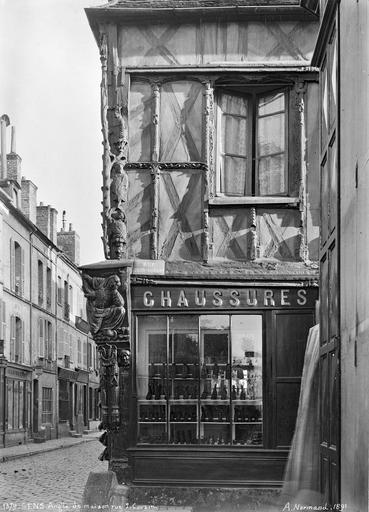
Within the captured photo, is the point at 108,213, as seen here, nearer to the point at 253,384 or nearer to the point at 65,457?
Answer: the point at 253,384

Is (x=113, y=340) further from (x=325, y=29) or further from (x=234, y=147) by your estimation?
(x=325, y=29)

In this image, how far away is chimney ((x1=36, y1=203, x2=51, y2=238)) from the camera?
37594 mm

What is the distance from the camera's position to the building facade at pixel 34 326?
93.5ft

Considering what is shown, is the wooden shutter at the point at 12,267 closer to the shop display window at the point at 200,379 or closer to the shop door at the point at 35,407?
the shop door at the point at 35,407

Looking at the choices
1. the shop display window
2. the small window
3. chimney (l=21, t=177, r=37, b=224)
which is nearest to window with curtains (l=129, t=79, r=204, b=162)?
the shop display window

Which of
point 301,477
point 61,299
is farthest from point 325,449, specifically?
point 61,299

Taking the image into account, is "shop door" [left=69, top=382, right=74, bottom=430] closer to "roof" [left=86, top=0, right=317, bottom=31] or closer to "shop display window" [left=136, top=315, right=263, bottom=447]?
"shop display window" [left=136, top=315, right=263, bottom=447]

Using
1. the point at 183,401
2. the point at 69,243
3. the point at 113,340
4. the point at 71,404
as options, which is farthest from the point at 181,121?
the point at 69,243

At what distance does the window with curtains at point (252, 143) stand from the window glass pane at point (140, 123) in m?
0.91

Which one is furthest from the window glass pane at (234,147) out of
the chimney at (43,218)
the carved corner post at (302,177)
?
the chimney at (43,218)

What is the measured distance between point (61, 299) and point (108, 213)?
1045 inches

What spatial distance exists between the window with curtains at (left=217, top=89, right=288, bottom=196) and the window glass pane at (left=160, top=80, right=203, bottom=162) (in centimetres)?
32

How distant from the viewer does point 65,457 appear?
22.2 meters

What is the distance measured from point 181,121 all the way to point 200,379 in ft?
10.7
